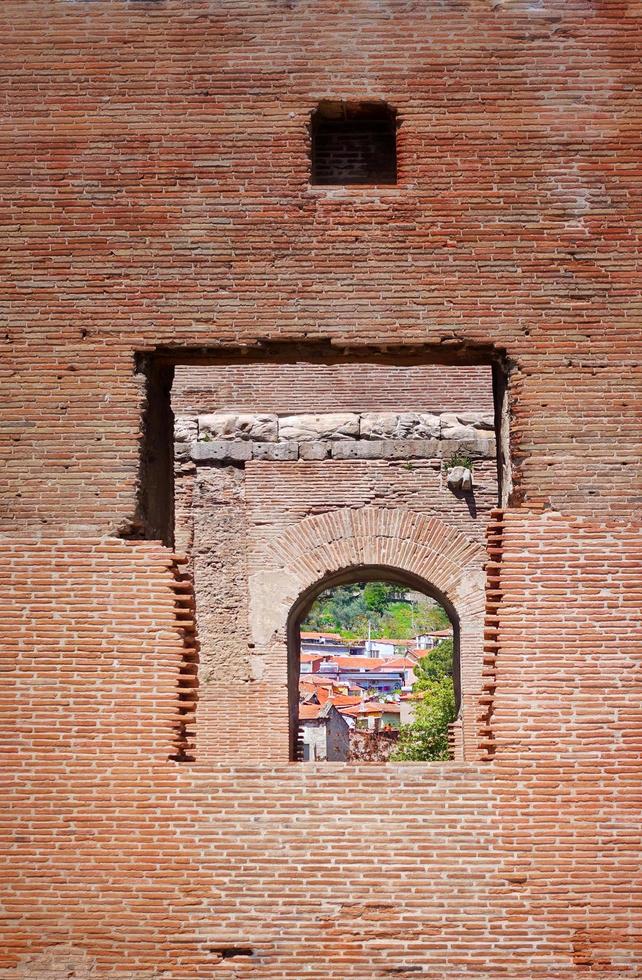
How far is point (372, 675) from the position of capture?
188 feet

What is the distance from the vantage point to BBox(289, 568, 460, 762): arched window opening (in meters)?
12.9

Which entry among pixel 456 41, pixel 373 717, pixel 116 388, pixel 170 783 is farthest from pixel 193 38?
pixel 373 717

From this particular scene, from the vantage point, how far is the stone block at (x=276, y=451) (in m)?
12.5

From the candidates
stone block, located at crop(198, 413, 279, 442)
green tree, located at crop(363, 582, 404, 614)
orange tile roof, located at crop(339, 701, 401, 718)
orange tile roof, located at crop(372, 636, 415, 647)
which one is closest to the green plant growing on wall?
stone block, located at crop(198, 413, 279, 442)

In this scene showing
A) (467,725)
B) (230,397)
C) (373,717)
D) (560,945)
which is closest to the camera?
(560,945)

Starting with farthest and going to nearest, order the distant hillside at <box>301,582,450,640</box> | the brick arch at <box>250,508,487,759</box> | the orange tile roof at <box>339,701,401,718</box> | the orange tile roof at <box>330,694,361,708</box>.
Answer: the distant hillside at <box>301,582,450,640</box>, the orange tile roof at <box>330,694,361,708</box>, the orange tile roof at <box>339,701,401,718</box>, the brick arch at <box>250,508,487,759</box>

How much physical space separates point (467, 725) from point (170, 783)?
246 inches

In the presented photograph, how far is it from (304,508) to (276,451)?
30.5 inches

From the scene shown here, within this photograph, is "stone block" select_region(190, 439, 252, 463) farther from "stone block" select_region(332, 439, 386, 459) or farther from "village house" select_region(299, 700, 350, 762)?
"village house" select_region(299, 700, 350, 762)

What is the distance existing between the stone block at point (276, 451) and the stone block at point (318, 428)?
89 millimetres

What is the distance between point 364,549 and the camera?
12031 mm

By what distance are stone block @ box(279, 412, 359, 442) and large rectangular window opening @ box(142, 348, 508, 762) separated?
0.05ft

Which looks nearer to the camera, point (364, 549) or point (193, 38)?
point (193, 38)

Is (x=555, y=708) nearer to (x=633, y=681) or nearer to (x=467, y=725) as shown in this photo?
(x=633, y=681)
